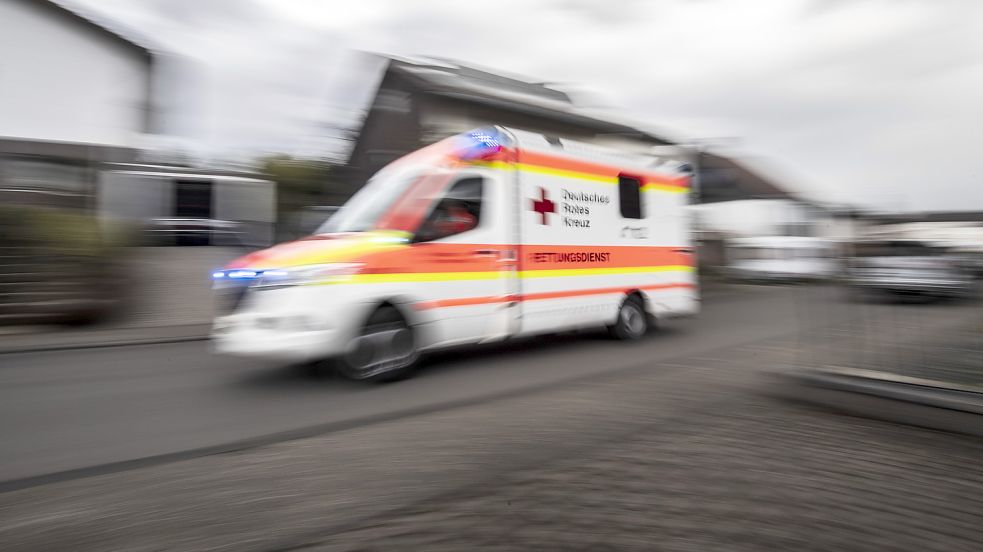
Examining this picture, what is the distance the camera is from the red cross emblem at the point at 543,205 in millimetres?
7266

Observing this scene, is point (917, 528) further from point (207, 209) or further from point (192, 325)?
point (207, 209)

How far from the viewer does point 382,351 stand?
19.2 feet

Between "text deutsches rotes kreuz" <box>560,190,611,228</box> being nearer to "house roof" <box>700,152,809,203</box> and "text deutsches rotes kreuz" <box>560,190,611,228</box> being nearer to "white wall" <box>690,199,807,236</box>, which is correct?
"house roof" <box>700,152,809,203</box>

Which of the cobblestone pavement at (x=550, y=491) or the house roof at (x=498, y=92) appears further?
the house roof at (x=498, y=92)

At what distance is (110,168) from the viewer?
15086mm

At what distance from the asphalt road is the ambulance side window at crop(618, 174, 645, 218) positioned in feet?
5.98

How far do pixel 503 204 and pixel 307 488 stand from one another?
423cm

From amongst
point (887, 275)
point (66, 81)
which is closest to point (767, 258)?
point (887, 275)

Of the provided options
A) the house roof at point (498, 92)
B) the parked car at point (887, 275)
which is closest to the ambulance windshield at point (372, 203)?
the parked car at point (887, 275)

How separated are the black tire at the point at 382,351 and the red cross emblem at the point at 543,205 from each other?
87.2 inches

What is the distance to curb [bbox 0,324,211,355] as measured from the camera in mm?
7980

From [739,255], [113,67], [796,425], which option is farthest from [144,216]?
[739,255]

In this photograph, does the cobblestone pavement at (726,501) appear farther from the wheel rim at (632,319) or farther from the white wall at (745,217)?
the white wall at (745,217)

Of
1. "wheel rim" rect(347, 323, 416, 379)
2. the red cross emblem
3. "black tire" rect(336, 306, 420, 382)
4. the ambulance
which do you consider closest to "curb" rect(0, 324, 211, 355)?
the ambulance
